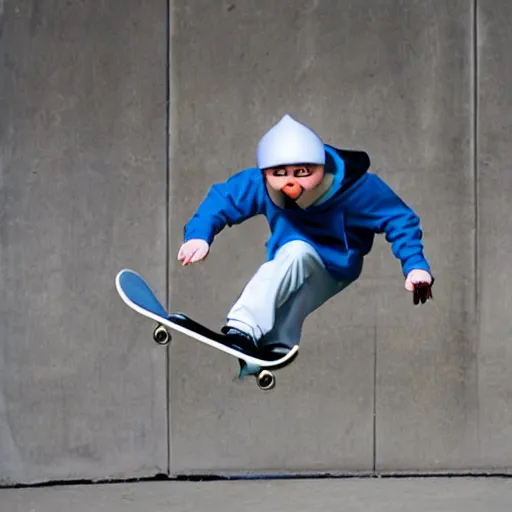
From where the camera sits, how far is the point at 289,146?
6406mm

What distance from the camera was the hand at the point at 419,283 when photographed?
658 centimetres

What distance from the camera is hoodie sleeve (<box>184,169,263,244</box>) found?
6527mm

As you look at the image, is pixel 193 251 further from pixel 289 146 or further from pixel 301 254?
pixel 289 146

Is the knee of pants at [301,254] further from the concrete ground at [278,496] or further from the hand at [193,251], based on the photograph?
the concrete ground at [278,496]

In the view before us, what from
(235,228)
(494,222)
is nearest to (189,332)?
(235,228)

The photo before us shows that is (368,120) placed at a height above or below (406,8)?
below

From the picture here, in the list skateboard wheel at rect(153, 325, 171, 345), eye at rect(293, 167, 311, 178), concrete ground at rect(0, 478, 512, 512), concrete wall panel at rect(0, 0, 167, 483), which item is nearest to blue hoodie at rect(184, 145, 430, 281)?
eye at rect(293, 167, 311, 178)

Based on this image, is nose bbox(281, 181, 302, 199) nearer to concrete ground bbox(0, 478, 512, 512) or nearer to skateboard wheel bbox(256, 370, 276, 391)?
skateboard wheel bbox(256, 370, 276, 391)

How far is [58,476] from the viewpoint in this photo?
22.2ft

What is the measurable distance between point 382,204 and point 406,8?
1047 millimetres

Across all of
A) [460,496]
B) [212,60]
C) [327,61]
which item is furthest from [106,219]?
[460,496]

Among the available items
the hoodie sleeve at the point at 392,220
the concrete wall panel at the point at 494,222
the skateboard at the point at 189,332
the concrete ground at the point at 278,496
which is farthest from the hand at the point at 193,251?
the concrete wall panel at the point at 494,222

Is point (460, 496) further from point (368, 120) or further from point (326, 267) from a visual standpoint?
point (368, 120)

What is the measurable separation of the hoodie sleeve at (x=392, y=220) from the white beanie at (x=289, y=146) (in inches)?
12.2
